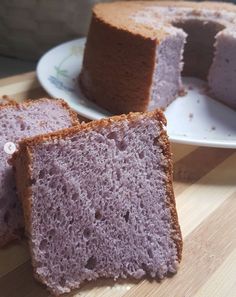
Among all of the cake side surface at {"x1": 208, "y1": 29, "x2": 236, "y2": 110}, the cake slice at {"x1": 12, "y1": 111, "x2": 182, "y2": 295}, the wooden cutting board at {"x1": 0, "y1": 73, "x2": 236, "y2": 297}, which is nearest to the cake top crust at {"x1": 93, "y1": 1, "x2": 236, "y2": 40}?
the cake side surface at {"x1": 208, "y1": 29, "x2": 236, "y2": 110}

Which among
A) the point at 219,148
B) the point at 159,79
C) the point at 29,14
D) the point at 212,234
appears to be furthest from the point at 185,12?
the point at 212,234

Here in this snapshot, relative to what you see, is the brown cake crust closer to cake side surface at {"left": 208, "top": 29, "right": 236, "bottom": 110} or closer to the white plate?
the white plate

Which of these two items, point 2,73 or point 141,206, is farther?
point 2,73

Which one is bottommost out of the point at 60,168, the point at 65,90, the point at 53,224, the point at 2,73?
the point at 2,73

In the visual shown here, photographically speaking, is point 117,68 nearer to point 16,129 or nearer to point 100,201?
point 16,129

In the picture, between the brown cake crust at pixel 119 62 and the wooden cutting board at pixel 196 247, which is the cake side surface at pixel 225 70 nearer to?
the brown cake crust at pixel 119 62

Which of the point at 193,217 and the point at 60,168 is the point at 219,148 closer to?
the point at 193,217

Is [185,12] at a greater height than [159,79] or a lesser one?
greater

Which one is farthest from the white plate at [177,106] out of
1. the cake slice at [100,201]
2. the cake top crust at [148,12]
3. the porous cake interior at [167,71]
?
the cake slice at [100,201]
